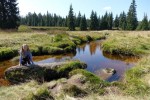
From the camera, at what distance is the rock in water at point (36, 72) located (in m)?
15.0

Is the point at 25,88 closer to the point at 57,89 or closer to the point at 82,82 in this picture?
the point at 57,89

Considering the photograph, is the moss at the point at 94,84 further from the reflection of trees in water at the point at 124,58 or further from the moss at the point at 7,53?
the moss at the point at 7,53

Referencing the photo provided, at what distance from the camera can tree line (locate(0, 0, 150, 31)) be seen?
5617 centimetres

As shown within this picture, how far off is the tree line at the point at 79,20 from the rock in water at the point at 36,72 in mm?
42209

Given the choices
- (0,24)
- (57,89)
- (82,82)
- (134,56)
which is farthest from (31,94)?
(0,24)

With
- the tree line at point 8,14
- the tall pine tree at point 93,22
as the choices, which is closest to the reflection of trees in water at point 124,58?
the tree line at point 8,14

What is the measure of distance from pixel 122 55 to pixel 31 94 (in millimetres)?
17547

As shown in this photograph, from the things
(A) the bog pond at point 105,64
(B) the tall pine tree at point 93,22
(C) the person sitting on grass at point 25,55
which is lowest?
(A) the bog pond at point 105,64

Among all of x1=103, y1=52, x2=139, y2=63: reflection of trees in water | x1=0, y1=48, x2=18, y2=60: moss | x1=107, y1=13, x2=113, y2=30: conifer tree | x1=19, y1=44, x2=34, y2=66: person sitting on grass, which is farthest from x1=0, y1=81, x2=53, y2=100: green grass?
x1=107, y1=13, x2=113, y2=30: conifer tree

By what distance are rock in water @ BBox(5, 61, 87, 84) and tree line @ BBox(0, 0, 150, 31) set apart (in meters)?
42.2

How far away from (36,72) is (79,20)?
9686 cm

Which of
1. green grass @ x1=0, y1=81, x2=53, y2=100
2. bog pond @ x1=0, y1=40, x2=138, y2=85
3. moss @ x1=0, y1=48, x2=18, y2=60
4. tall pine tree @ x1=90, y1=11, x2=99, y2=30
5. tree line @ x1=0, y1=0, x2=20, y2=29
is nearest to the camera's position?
green grass @ x1=0, y1=81, x2=53, y2=100

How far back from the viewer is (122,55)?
26.6 m

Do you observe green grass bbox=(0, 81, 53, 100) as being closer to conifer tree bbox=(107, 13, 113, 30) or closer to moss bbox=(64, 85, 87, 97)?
moss bbox=(64, 85, 87, 97)
